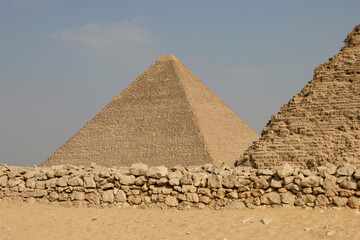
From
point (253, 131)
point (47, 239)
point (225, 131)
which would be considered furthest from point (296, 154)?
point (253, 131)

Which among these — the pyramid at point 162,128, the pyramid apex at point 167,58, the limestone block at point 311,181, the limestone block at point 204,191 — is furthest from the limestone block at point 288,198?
the pyramid apex at point 167,58

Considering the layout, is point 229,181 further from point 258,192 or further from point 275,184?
point 275,184

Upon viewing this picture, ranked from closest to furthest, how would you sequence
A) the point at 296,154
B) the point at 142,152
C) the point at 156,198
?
the point at 156,198 < the point at 296,154 < the point at 142,152

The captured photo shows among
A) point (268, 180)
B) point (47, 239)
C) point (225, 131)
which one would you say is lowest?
point (47, 239)

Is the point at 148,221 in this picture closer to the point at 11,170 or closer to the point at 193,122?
the point at 11,170

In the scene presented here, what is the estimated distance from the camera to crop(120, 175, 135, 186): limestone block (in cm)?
942

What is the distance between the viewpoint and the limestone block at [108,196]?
955 centimetres

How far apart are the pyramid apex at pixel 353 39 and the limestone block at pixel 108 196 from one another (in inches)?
486

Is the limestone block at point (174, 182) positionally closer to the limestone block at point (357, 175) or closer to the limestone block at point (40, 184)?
Answer: the limestone block at point (40, 184)

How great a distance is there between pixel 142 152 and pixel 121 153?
2753 millimetres

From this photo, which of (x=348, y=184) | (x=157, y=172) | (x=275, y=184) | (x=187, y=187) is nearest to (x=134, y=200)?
(x=157, y=172)

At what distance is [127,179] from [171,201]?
82cm

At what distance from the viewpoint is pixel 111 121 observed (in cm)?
6378

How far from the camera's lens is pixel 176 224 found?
8.42 m
